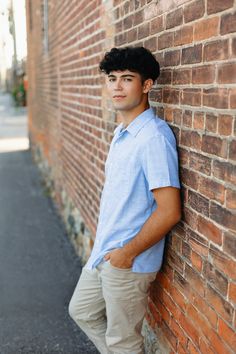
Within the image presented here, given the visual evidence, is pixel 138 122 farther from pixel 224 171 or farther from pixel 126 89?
pixel 224 171

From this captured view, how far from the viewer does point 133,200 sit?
2.22 meters

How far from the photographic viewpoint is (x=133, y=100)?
7.48 feet

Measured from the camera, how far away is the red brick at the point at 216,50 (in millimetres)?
1683

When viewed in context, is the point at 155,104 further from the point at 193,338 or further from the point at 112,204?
the point at 193,338

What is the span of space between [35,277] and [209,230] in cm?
294

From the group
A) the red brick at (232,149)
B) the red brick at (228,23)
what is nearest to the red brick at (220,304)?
the red brick at (232,149)

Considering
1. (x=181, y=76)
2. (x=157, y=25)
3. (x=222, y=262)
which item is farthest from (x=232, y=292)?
(x=157, y=25)

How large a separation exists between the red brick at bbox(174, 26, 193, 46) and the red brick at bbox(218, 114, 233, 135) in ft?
1.49

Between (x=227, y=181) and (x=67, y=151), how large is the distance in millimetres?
4293

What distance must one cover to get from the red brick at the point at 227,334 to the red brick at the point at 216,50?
3.40ft

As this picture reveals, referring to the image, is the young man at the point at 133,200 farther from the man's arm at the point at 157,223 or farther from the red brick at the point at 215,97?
the red brick at the point at 215,97

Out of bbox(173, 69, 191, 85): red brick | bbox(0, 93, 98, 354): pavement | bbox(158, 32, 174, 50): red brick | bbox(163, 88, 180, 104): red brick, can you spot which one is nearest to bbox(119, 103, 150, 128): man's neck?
bbox(163, 88, 180, 104): red brick

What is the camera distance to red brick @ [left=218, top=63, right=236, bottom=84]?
5.36 ft

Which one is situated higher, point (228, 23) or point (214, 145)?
point (228, 23)
